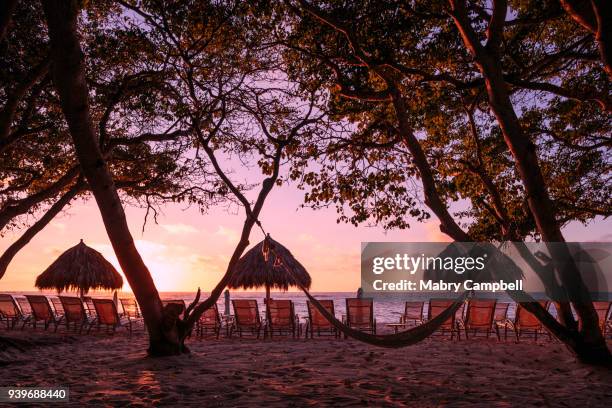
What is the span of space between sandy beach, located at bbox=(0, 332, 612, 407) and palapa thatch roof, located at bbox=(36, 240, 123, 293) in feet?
25.7

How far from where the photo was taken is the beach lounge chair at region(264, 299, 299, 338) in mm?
11133

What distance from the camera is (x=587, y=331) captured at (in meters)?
6.81

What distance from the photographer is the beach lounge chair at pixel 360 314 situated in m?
11.0

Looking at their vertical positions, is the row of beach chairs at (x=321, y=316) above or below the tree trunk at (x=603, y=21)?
below

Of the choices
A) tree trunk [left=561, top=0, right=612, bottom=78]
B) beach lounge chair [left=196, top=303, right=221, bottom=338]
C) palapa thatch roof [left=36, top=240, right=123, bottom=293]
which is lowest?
beach lounge chair [left=196, top=303, right=221, bottom=338]

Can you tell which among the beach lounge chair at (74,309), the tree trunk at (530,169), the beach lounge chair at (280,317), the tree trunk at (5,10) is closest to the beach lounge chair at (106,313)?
the beach lounge chair at (74,309)

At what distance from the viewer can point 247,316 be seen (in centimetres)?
1144

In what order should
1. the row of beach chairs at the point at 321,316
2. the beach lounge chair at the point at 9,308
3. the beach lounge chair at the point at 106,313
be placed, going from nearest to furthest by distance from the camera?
the row of beach chairs at the point at 321,316
the beach lounge chair at the point at 106,313
the beach lounge chair at the point at 9,308

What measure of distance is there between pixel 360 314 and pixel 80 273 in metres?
10.5

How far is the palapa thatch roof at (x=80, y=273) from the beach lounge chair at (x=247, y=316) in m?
7.95

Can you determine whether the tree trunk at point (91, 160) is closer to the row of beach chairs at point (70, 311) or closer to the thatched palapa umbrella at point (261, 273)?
the row of beach chairs at point (70, 311)

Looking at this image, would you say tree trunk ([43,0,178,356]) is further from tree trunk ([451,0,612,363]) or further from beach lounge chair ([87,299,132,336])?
tree trunk ([451,0,612,363])

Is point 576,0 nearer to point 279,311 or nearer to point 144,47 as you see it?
point 144,47

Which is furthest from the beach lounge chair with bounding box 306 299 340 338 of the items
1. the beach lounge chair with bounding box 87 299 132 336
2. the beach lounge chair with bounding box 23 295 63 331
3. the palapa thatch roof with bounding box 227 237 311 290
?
the beach lounge chair with bounding box 23 295 63 331
